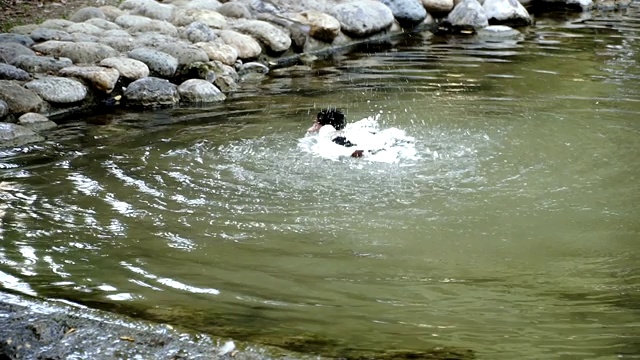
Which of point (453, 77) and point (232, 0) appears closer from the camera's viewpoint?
point (453, 77)

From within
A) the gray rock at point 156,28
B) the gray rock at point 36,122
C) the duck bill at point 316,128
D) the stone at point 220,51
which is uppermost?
the gray rock at point 156,28

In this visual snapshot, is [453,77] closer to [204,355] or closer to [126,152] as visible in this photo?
[126,152]

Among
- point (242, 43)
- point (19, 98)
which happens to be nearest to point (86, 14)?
point (242, 43)

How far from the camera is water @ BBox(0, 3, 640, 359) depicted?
3.91m

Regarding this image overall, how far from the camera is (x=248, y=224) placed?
17.4ft

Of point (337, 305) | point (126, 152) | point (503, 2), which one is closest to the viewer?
point (337, 305)

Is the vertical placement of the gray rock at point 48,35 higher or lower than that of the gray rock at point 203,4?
lower

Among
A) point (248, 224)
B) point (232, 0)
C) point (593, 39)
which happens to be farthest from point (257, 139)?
point (593, 39)

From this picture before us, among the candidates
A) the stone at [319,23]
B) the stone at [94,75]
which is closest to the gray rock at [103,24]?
the stone at [94,75]

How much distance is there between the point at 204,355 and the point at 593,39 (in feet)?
37.3

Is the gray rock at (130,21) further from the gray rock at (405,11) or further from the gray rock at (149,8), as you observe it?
the gray rock at (405,11)

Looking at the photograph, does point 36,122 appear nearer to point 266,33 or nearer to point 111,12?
point 111,12

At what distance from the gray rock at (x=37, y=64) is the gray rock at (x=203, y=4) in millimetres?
3488

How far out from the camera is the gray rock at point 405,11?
1422cm
